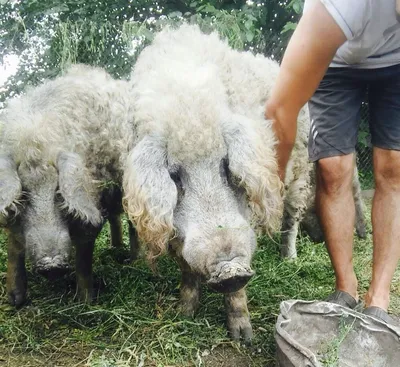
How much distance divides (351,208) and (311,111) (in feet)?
2.27

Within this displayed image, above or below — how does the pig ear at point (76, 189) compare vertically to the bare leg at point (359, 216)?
above

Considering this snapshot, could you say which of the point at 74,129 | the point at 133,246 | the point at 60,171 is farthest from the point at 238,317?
the point at 74,129

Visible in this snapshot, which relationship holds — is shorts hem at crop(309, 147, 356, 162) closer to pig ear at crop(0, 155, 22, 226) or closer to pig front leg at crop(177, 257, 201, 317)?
pig front leg at crop(177, 257, 201, 317)

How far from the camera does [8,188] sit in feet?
10.9

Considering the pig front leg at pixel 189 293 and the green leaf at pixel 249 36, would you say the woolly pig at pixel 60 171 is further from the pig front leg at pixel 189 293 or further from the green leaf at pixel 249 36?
the green leaf at pixel 249 36

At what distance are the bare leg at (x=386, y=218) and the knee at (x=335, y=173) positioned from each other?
7.2 inches

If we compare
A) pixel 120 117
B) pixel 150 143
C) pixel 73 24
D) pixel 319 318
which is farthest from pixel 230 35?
pixel 319 318

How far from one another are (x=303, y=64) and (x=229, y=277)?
119 centimetres

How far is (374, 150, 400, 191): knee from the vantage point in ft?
11.8

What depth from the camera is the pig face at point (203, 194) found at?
3068 mm

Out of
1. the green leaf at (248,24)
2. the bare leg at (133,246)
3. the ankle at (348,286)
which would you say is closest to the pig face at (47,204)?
the bare leg at (133,246)

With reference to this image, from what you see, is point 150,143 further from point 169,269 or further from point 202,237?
point 169,269

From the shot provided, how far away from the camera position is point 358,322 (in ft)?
10.1

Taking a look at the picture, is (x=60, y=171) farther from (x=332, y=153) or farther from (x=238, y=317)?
(x=332, y=153)
